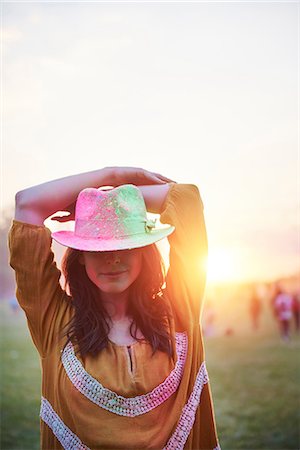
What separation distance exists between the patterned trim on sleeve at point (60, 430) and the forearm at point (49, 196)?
457 millimetres

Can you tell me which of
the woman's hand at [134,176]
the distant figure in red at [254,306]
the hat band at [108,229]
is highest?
the woman's hand at [134,176]

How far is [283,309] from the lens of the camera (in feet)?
27.3

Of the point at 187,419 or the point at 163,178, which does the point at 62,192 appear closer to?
the point at 163,178

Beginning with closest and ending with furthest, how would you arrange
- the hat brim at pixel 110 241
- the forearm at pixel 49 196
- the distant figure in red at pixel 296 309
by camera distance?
the hat brim at pixel 110 241, the forearm at pixel 49 196, the distant figure in red at pixel 296 309

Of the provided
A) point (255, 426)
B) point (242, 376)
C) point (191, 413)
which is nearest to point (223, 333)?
point (242, 376)

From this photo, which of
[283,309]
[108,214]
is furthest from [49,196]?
[283,309]

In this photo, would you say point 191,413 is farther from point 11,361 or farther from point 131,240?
point 11,361

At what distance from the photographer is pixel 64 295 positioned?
1.76 meters

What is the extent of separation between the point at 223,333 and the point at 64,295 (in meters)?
6.67

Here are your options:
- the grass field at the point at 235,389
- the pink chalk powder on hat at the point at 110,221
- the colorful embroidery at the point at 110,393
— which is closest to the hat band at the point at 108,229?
the pink chalk powder on hat at the point at 110,221

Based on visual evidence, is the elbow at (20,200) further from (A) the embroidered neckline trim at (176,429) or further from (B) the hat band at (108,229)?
(A) the embroidered neckline trim at (176,429)

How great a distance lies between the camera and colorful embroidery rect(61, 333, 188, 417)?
1616 millimetres

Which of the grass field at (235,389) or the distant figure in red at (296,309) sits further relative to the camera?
the distant figure in red at (296,309)

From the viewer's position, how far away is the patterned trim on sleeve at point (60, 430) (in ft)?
5.41
